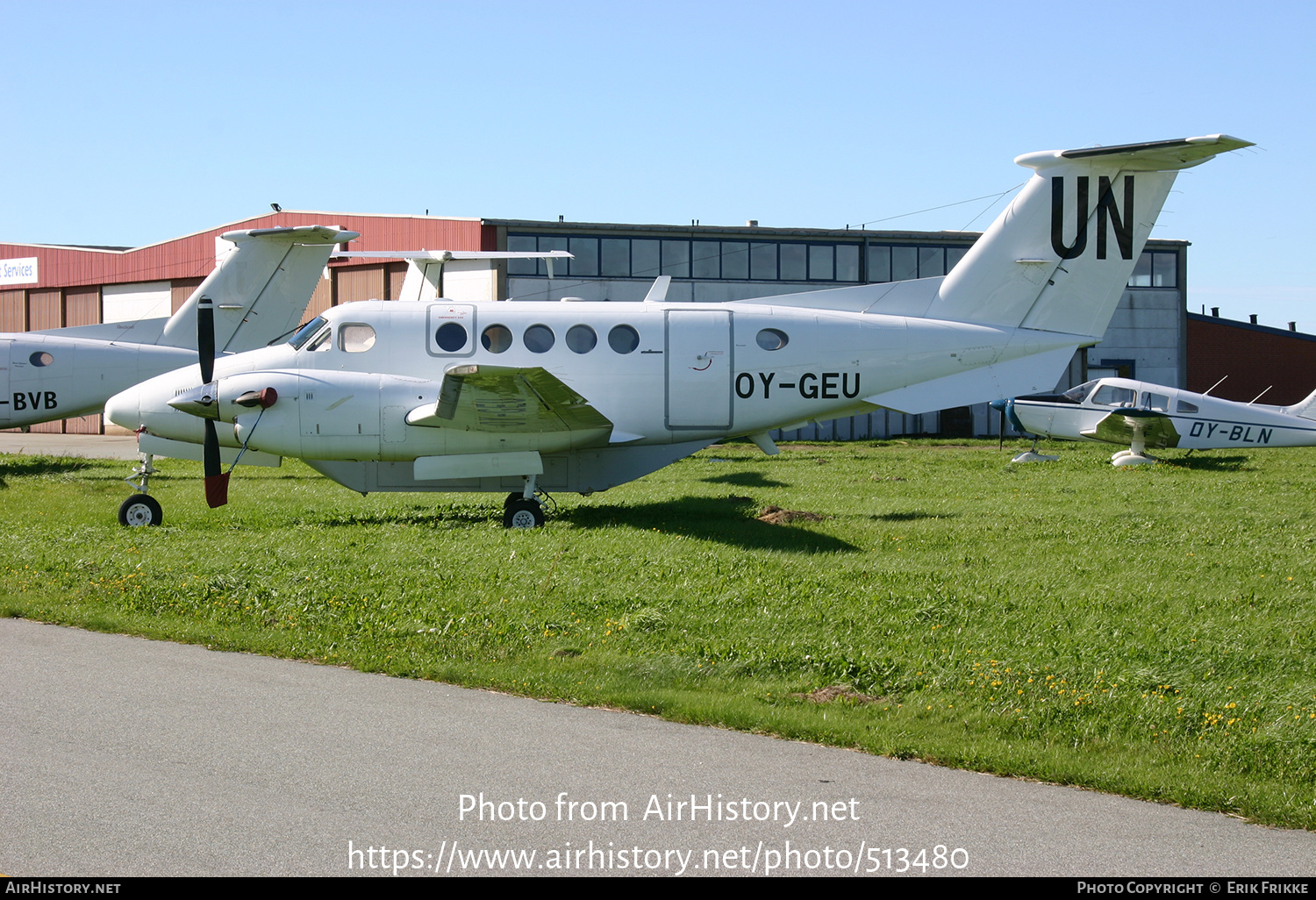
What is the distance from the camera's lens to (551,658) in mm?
8562

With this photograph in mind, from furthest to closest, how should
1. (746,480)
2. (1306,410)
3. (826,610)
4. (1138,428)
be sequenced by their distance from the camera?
(1306,410) → (1138,428) → (746,480) → (826,610)

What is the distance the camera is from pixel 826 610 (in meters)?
10.0

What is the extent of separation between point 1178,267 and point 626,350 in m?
36.8

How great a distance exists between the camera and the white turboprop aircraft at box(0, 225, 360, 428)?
21641 millimetres

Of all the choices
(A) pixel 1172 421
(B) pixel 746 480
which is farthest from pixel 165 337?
(A) pixel 1172 421

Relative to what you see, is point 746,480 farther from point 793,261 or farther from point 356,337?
point 793,261

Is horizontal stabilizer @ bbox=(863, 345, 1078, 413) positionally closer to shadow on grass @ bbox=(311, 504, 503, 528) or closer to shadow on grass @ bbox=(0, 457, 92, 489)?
shadow on grass @ bbox=(311, 504, 503, 528)

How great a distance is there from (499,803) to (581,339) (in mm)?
11444

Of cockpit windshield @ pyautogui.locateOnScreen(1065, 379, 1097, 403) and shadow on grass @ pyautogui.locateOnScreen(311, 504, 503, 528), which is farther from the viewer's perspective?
cockpit windshield @ pyautogui.locateOnScreen(1065, 379, 1097, 403)

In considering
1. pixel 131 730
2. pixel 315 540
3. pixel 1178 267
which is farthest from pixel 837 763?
pixel 1178 267

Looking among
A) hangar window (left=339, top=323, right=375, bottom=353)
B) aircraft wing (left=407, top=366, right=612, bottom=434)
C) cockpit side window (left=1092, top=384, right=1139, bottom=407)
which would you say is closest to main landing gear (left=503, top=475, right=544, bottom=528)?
aircraft wing (left=407, top=366, right=612, bottom=434)

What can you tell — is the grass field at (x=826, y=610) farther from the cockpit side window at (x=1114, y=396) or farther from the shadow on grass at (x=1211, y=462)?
the cockpit side window at (x=1114, y=396)

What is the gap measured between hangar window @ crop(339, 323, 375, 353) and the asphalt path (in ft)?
30.1

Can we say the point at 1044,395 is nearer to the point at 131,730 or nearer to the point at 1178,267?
the point at 1178,267
